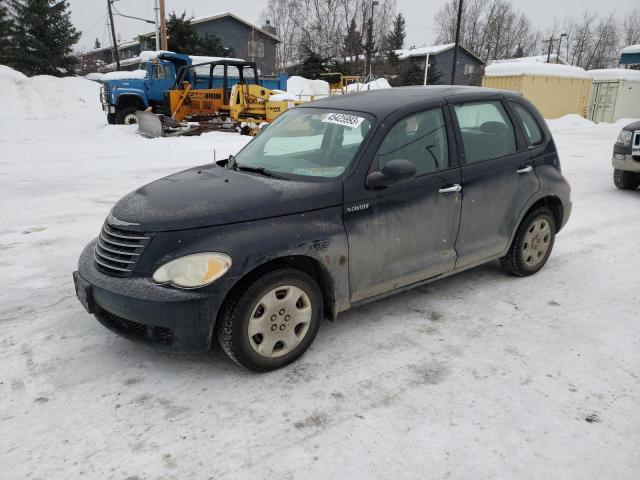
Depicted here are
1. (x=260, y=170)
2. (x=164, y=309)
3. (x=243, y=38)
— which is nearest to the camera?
(x=164, y=309)

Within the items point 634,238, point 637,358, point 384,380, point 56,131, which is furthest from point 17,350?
point 56,131

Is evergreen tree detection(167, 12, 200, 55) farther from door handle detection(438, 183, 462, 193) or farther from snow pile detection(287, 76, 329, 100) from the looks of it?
door handle detection(438, 183, 462, 193)

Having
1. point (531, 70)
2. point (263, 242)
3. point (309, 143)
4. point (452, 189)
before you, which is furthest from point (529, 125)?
point (531, 70)

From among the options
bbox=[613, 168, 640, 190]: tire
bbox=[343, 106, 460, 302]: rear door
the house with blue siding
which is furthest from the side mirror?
the house with blue siding

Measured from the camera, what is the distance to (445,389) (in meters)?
3.01

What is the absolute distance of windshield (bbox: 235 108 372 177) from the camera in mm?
3576

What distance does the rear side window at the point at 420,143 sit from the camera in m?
3.59

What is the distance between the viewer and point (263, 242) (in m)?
2.97

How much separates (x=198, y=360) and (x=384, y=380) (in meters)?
1.23

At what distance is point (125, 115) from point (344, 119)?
1702 centimetres

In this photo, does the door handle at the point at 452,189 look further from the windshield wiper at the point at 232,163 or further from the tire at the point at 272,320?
the windshield wiper at the point at 232,163

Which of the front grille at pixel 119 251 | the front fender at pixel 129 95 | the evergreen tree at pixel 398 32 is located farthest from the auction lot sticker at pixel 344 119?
the evergreen tree at pixel 398 32

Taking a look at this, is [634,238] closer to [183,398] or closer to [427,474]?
[427,474]

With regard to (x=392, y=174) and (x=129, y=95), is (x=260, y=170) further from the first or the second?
(x=129, y=95)
